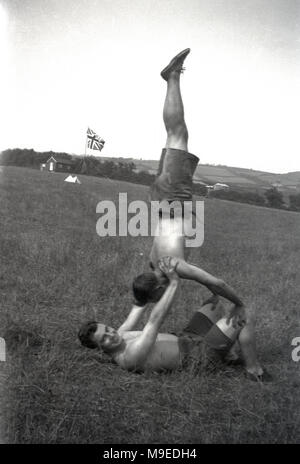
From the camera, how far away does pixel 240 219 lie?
24484 mm

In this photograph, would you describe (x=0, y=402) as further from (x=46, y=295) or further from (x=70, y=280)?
(x=70, y=280)

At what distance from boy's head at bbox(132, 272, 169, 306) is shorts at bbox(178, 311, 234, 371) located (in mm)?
560

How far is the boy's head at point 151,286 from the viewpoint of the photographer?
437 centimetres

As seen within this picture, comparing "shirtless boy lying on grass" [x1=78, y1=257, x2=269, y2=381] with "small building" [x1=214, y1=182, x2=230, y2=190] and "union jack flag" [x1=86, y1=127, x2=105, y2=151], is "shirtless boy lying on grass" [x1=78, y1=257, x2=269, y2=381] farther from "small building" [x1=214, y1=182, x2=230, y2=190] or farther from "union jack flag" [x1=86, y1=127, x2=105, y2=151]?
"small building" [x1=214, y1=182, x2=230, y2=190]

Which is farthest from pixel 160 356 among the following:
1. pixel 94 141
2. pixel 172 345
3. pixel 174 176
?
pixel 94 141

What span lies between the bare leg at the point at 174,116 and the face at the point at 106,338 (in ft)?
6.36

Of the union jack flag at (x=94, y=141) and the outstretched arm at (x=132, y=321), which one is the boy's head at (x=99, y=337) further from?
the union jack flag at (x=94, y=141)

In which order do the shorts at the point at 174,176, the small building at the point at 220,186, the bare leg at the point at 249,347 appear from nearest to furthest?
1. the bare leg at the point at 249,347
2. the shorts at the point at 174,176
3. the small building at the point at 220,186

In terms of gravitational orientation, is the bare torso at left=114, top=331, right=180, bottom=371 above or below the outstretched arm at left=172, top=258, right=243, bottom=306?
below

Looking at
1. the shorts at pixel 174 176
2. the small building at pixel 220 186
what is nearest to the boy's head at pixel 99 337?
the shorts at pixel 174 176

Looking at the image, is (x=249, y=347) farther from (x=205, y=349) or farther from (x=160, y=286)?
(x=160, y=286)

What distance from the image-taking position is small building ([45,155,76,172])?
58.2 meters

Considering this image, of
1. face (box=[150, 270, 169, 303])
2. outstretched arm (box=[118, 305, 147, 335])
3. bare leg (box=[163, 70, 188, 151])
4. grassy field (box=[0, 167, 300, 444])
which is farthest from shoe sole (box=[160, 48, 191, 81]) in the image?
grassy field (box=[0, 167, 300, 444])

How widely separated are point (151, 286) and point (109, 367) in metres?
0.90
